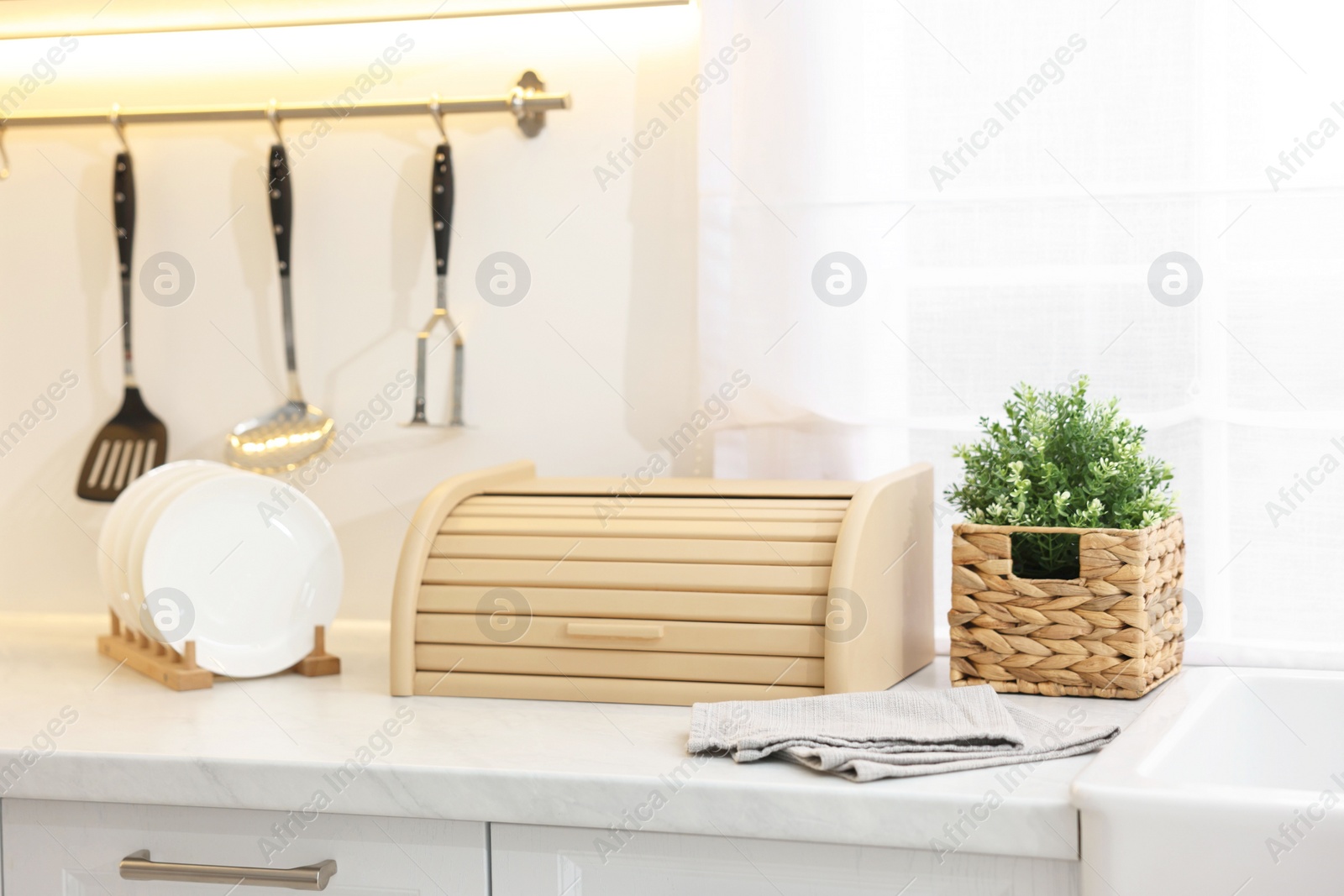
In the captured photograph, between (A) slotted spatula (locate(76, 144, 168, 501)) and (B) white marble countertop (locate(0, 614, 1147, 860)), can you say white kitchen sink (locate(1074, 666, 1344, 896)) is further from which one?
(A) slotted spatula (locate(76, 144, 168, 501))

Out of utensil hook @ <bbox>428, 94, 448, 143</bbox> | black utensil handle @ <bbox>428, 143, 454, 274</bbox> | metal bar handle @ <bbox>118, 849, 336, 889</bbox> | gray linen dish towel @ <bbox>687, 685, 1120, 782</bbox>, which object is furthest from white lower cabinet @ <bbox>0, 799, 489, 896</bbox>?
utensil hook @ <bbox>428, 94, 448, 143</bbox>

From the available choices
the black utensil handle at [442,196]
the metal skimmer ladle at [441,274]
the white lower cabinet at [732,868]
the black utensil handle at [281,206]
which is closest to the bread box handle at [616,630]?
the white lower cabinet at [732,868]

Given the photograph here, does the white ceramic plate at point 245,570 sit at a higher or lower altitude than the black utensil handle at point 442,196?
lower

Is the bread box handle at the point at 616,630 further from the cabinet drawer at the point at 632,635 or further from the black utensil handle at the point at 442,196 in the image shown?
the black utensil handle at the point at 442,196

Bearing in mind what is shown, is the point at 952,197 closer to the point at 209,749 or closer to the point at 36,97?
the point at 209,749

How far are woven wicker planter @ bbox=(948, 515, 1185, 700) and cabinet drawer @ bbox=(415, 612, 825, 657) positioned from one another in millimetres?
162

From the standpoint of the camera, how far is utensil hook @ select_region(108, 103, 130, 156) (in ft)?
4.76

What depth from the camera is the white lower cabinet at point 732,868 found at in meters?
0.77

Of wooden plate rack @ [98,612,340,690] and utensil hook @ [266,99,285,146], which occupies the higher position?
utensil hook @ [266,99,285,146]

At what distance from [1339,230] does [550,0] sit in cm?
90

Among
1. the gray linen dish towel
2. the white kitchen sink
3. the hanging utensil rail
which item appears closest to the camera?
the white kitchen sink

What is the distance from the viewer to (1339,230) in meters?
1.17

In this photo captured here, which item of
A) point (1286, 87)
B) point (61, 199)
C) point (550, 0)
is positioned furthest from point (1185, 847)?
point (61, 199)

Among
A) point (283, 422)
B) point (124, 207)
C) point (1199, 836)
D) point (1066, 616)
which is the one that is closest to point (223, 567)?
point (283, 422)
